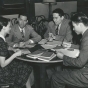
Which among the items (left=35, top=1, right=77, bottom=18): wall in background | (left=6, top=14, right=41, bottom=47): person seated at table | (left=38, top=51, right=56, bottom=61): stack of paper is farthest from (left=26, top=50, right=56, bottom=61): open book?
(left=35, top=1, right=77, bottom=18): wall in background

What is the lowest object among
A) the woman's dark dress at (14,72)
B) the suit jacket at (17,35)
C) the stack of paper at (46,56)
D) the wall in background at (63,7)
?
the woman's dark dress at (14,72)

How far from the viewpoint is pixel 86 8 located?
A: 6.79m

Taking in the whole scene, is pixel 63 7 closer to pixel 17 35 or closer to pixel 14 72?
pixel 17 35

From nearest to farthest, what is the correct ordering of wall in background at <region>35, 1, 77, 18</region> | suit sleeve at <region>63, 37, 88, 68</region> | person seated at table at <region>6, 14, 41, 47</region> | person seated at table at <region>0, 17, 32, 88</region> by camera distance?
suit sleeve at <region>63, 37, 88, 68</region> → person seated at table at <region>0, 17, 32, 88</region> → person seated at table at <region>6, 14, 41, 47</region> → wall in background at <region>35, 1, 77, 18</region>

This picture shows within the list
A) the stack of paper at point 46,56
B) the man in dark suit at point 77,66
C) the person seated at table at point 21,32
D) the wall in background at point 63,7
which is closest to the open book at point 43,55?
the stack of paper at point 46,56

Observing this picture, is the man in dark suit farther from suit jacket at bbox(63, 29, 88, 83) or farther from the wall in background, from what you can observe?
the wall in background

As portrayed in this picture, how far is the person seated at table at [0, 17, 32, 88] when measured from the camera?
5.97 ft

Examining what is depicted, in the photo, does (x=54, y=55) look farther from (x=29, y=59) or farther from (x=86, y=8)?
(x=86, y=8)

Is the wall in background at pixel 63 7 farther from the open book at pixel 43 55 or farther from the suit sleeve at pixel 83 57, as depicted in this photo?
the suit sleeve at pixel 83 57

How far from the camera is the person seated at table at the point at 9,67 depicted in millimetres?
1820

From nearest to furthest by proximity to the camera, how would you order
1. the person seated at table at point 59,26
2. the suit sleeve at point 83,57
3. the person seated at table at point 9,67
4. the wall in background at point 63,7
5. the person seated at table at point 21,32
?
the suit sleeve at point 83,57 < the person seated at table at point 9,67 < the person seated at table at point 21,32 < the person seated at table at point 59,26 < the wall in background at point 63,7

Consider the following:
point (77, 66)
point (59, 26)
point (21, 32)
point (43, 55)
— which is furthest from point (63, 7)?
point (77, 66)

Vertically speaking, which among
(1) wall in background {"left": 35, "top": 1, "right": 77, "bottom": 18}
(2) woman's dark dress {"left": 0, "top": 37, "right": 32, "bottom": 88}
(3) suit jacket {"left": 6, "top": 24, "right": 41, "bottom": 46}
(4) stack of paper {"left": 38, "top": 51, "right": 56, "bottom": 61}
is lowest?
(2) woman's dark dress {"left": 0, "top": 37, "right": 32, "bottom": 88}

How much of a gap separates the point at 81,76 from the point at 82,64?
19 centimetres
